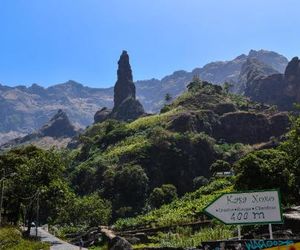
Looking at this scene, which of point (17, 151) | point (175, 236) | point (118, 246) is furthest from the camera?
point (17, 151)

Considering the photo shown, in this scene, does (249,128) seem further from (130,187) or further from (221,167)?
(130,187)

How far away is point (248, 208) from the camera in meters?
15.1

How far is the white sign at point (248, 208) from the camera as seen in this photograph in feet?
48.9

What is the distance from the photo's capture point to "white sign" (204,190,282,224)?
14.9 meters

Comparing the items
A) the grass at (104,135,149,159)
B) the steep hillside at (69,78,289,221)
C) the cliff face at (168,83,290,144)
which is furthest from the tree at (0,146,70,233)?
the cliff face at (168,83,290,144)

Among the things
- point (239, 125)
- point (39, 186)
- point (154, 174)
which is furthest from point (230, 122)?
point (39, 186)

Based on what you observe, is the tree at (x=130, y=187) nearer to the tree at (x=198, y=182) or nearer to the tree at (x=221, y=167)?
the tree at (x=198, y=182)

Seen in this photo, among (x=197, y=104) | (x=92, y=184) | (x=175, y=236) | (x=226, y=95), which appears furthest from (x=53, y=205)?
(x=226, y=95)

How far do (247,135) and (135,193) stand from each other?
48369 mm

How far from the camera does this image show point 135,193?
111812mm

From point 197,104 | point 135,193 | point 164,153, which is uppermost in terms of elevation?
point 197,104

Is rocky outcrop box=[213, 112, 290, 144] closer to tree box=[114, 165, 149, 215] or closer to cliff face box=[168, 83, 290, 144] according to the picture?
cliff face box=[168, 83, 290, 144]

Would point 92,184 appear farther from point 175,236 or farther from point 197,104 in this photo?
point 175,236

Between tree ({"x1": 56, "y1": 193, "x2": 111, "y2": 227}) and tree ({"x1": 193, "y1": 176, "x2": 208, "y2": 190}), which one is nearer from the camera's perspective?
tree ({"x1": 56, "y1": 193, "x2": 111, "y2": 227})
